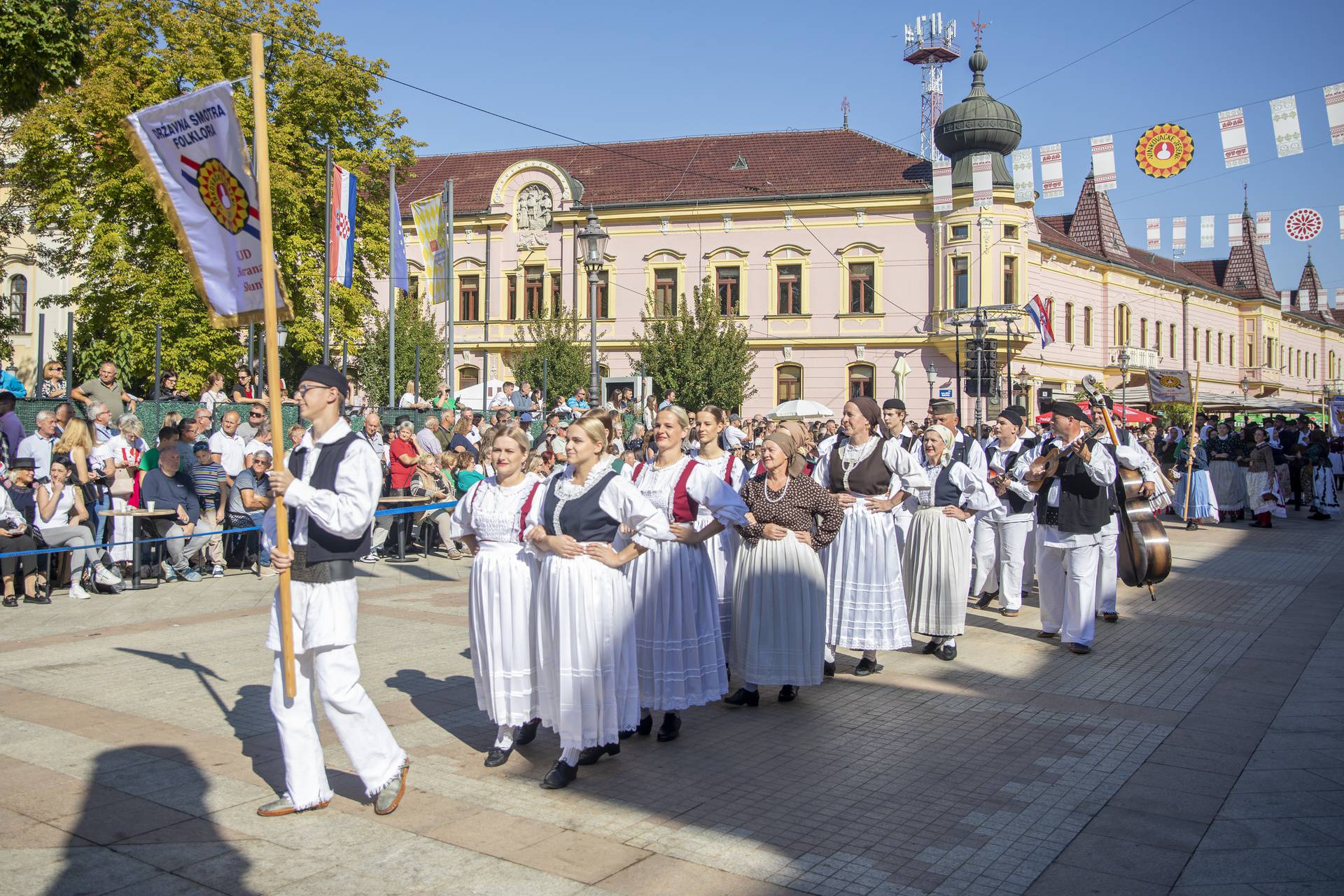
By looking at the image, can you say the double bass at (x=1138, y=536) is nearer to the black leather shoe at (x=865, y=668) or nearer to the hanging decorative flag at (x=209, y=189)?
the black leather shoe at (x=865, y=668)

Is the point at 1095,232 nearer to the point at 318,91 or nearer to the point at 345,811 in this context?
the point at 318,91

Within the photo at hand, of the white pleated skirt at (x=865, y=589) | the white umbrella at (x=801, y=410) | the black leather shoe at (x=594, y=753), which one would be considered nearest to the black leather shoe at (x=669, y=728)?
the black leather shoe at (x=594, y=753)

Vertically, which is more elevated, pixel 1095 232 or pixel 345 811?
pixel 1095 232

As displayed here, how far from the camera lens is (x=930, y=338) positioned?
4316 centimetres

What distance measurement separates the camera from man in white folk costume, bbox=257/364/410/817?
523cm

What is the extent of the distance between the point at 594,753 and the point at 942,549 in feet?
13.9

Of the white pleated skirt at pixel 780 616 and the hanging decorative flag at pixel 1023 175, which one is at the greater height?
the hanging decorative flag at pixel 1023 175

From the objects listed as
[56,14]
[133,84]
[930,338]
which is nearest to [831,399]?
[930,338]

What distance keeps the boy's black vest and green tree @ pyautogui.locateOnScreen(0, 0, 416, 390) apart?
22.8m

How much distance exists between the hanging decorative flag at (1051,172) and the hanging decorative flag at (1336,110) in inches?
202

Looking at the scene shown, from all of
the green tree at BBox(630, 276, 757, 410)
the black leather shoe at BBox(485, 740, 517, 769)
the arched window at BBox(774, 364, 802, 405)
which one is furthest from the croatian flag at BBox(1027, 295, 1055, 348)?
the black leather shoe at BBox(485, 740, 517, 769)

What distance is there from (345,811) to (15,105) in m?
Answer: 15.8

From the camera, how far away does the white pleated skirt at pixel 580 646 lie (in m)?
5.89

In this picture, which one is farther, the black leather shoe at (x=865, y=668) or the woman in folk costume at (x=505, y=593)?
the black leather shoe at (x=865, y=668)
